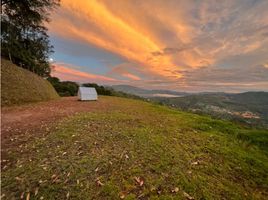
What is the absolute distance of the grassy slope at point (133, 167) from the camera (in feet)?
11.1

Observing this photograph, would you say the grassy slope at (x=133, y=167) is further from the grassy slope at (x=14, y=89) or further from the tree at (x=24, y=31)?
the tree at (x=24, y=31)

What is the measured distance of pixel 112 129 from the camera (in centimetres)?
740

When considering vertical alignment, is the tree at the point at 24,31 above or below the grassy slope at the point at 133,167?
above

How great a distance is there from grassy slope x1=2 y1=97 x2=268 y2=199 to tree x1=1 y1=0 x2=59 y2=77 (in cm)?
1843

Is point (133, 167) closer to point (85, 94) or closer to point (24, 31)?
point (85, 94)

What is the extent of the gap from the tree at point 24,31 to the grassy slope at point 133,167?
60.5 feet

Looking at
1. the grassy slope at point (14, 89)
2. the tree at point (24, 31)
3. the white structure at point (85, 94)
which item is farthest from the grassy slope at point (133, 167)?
the tree at point (24, 31)

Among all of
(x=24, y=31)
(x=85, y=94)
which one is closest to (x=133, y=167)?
(x=85, y=94)

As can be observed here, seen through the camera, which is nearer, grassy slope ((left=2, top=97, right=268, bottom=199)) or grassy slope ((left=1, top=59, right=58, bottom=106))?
grassy slope ((left=2, top=97, right=268, bottom=199))

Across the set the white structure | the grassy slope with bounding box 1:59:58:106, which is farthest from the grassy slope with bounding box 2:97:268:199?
Answer: the white structure

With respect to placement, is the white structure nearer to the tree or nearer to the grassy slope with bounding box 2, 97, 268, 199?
the tree

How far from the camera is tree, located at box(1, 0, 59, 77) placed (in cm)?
1843

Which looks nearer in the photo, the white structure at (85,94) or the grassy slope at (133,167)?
the grassy slope at (133,167)

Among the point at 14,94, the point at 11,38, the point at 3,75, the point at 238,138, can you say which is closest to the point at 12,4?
the point at 11,38
